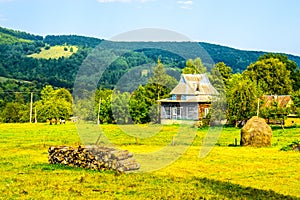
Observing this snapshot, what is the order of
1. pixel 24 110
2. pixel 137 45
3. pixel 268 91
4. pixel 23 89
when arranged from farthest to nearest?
pixel 23 89 → pixel 24 110 → pixel 268 91 → pixel 137 45

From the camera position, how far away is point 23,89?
143750 millimetres

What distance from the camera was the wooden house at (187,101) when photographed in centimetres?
7075

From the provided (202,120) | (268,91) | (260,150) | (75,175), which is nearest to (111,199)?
(75,175)

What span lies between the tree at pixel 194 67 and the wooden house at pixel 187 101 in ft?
28.2

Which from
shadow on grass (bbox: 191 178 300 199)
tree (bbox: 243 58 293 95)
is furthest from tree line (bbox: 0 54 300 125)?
shadow on grass (bbox: 191 178 300 199)

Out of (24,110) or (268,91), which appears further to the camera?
(24,110)

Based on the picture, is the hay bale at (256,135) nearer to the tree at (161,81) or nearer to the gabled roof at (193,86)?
the tree at (161,81)

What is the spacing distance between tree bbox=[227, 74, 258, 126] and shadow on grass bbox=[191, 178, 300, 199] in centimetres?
4038

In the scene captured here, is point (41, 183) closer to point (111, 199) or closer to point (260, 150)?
point (111, 199)

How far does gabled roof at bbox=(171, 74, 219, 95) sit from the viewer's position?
71.4m

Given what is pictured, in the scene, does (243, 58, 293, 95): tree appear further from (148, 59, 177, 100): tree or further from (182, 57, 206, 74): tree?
(148, 59, 177, 100): tree

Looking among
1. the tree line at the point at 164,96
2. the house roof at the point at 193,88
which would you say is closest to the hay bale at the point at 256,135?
the tree line at the point at 164,96

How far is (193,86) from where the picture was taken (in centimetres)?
7281

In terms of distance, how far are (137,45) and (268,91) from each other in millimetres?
53448
